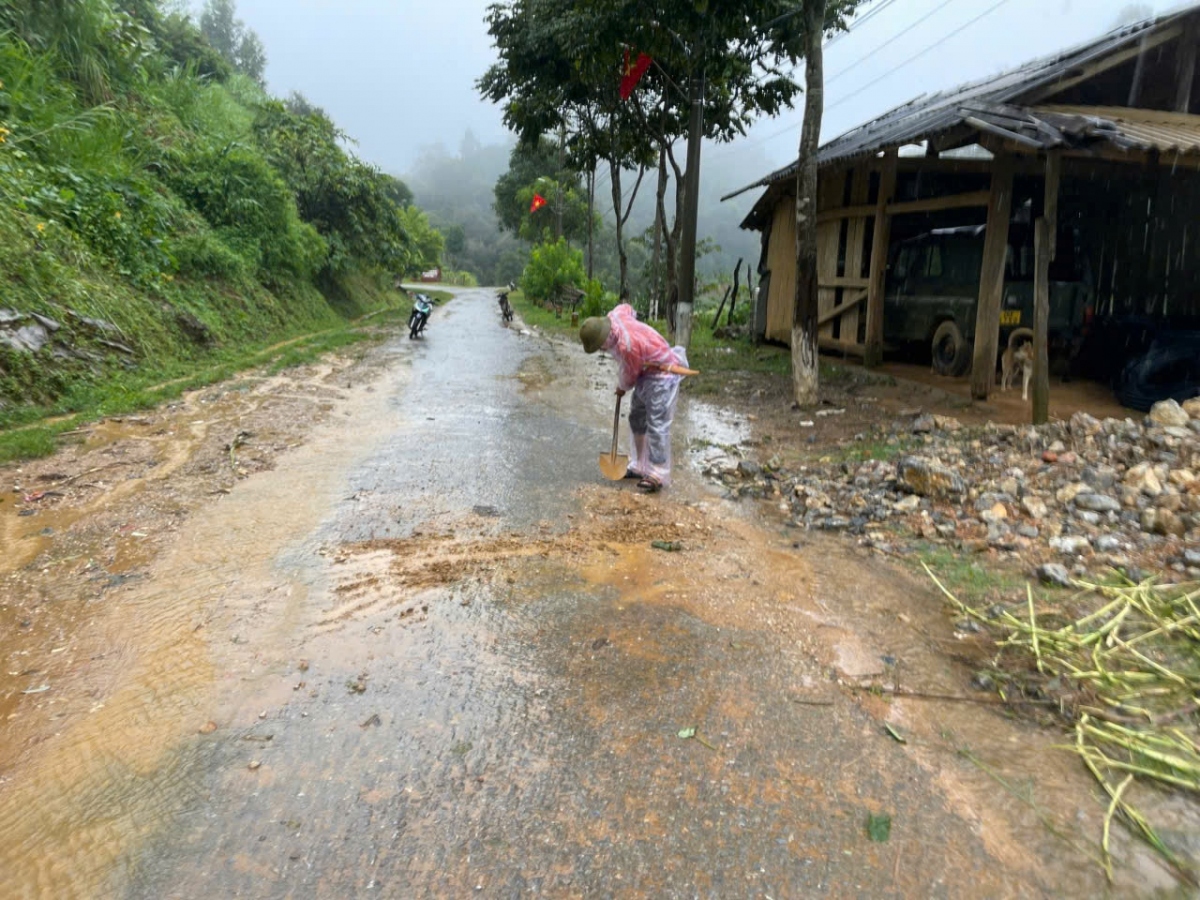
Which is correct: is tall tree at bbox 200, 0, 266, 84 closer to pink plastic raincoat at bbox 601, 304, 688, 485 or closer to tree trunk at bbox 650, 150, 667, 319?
tree trunk at bbox 650, 150, 667, 319

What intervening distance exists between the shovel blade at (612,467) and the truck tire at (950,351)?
5.80 m

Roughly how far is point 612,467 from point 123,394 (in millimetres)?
5815

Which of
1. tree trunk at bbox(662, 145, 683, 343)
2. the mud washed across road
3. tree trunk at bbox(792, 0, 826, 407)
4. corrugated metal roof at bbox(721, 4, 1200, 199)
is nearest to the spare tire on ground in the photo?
corrugated metal roof at bbox(721, 4, 1200, 199)

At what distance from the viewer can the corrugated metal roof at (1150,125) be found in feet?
21.4

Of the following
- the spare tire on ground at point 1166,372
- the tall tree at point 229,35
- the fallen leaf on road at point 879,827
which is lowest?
the fallen leaf on road at point 879,827

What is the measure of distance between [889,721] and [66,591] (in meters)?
4.11

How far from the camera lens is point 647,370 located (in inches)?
233

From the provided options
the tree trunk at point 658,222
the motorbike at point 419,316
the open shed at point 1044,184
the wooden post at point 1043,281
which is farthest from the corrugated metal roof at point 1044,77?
the motorbike at point 419,316

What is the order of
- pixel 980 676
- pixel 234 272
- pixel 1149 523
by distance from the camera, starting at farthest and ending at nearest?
pixel 234 272, pixel 1149 523, pixel 980 676

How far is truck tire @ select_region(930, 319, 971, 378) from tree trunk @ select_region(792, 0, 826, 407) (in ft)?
6.46

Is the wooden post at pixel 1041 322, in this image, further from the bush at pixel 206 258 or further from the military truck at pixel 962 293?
the bush at pixel 206 258

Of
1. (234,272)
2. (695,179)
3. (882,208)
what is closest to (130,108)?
(234,272)

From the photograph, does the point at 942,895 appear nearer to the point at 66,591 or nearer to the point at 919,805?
the point at 919,805

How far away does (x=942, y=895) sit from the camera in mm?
2191
